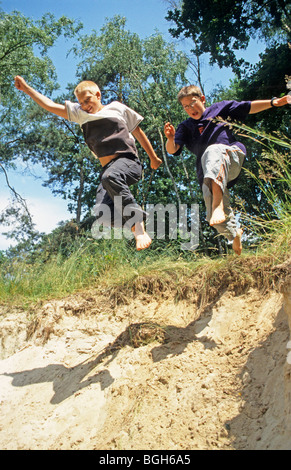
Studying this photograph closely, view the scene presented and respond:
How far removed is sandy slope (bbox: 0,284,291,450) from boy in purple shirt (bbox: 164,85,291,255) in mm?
727

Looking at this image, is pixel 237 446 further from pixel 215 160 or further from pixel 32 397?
pixel 215 160

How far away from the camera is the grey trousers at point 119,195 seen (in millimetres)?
3168

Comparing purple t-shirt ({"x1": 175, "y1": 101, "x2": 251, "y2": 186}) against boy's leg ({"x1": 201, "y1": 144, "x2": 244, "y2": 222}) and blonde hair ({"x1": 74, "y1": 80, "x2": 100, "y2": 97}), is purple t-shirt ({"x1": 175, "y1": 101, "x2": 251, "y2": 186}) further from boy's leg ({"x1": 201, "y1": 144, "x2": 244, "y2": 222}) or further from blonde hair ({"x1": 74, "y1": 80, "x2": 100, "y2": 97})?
blonde hair ({"x1": 74, "y1": 80, "x2": 100, "y2": 97})

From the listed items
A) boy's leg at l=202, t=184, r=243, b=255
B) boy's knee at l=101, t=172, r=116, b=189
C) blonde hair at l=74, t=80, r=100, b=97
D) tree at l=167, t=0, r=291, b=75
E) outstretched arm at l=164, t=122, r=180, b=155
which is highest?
tree at l=167, t=0, r=291, b=75

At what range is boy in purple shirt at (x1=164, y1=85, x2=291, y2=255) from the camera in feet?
10.3

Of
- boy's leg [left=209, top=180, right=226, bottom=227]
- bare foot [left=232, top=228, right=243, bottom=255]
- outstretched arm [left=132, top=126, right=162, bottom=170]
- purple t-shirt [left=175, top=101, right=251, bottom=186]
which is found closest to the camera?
boy's leg [left=209, top=180, right=226, bottom=227]

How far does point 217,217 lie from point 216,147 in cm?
64

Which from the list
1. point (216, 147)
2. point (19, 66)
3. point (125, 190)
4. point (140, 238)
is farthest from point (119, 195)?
point (19, 66)

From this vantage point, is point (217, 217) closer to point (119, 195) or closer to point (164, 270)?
point (119, 195)

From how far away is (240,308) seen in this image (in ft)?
10.4

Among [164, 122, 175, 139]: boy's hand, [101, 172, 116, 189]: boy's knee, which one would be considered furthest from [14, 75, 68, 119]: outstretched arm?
[164, 122, 175, 139]: boy's hand

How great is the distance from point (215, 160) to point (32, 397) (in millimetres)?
2446

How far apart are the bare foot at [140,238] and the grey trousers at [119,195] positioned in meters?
0.06

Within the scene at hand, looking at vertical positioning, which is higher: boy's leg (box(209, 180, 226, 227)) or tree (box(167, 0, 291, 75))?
tree (box(167, 0, 291, 75))
